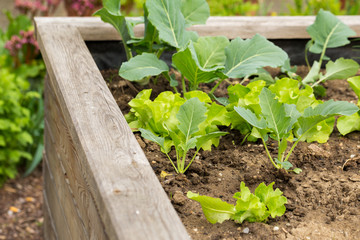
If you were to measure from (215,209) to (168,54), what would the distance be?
1.23 m

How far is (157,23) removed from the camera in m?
1.86

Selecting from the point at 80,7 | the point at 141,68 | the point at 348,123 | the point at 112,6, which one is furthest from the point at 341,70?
the point at 80,7

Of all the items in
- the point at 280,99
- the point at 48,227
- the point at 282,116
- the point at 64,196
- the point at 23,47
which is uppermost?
the point at 282,116

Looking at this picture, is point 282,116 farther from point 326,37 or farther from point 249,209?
point 326,37

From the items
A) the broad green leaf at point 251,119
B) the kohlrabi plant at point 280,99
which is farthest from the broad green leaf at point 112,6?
the broad green leaf at point 251,119

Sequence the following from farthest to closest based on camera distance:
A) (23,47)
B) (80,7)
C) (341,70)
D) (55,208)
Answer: (23,47) → (80,7) → (55,208) → (341,70)

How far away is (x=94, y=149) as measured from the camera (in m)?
1.32

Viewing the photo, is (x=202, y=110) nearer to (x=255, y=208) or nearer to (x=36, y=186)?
(x=255, y=208)

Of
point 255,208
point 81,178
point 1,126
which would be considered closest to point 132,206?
point 255,208

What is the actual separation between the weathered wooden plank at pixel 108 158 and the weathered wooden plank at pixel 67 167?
101 mm

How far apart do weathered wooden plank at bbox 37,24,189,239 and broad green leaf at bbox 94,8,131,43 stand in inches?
6.2

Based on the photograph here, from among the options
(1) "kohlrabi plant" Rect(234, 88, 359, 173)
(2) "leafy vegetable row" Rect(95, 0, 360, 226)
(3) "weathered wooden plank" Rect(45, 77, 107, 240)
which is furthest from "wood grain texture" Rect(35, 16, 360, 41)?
(1) "kohlrabi plant" Rect(234, 88, 359, 173)

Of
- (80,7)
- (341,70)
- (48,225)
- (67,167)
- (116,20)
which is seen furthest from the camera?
(80,7)

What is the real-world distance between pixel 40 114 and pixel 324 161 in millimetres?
2260
